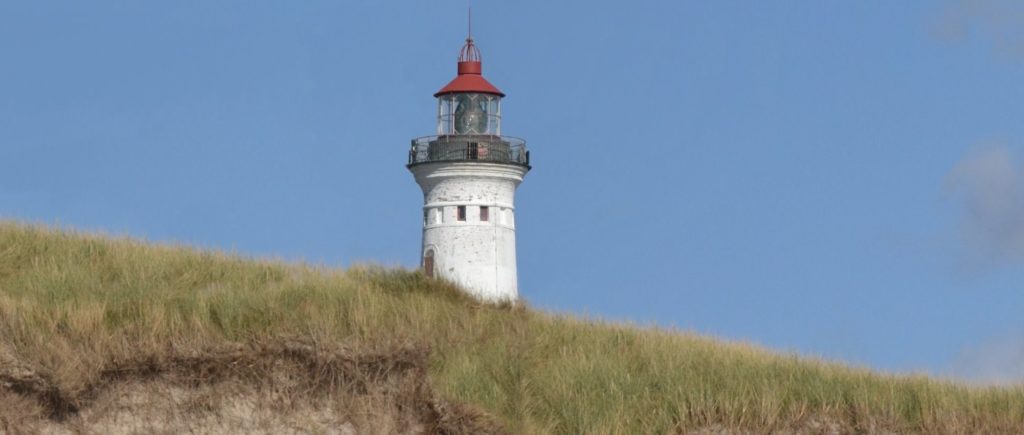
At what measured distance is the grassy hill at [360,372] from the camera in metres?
14.9

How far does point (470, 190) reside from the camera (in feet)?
84.2

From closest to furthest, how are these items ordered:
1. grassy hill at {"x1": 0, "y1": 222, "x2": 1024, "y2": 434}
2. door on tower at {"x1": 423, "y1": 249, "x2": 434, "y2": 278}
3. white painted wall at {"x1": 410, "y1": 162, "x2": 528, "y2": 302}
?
grassy hill at {"x1": 0, "y1": 222, "x2": 1024, "y2": 434} → door on tower at {"x1": 423, "y1": 249, "x2": 434, "y2": 278} → white painted wall at {"x1": 410, "y1": 162, "x2": 528, "y2": 302}

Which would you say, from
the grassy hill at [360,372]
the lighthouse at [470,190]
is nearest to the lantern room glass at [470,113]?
the lighthouse at [470,190]

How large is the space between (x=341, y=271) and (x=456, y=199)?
6072 millimetres

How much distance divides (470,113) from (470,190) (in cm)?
168

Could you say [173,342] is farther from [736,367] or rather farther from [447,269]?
[447,269]

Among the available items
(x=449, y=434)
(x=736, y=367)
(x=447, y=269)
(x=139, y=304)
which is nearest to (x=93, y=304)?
(x=139, y=304)

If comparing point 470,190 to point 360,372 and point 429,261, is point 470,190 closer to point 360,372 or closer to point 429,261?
point 429,261

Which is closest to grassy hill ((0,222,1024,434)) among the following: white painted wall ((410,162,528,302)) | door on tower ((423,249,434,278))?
door on tower ((423,249,434,278))

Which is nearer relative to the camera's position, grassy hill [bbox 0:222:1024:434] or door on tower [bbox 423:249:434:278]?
grassy hill [bbox 0:222:1024:434]

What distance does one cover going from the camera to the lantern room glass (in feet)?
87.1

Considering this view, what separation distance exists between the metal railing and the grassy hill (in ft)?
25.9

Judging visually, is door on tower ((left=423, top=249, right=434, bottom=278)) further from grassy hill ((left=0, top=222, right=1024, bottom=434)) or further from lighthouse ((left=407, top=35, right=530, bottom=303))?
grassy hill ((left=0, top=222, right=1024, bottom=434))

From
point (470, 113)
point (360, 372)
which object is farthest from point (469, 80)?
point (360, 372)
